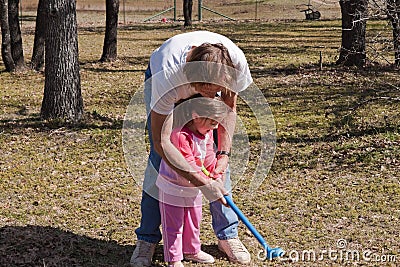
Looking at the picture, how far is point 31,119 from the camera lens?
8406mm

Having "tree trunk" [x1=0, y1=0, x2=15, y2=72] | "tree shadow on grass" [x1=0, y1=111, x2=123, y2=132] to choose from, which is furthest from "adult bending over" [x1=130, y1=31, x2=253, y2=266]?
"tree trunk" [x1=0, y1=0, x2=15, y2=72]

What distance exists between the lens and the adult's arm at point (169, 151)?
12.2ft

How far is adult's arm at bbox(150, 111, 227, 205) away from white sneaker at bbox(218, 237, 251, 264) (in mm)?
673

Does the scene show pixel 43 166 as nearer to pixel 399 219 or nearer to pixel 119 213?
pixel 119 213

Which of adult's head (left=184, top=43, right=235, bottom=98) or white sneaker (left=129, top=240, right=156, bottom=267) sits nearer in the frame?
adult's head (left=184, top=43, right=235, bottom=98)

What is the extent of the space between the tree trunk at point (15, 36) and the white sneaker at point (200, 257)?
8.87m

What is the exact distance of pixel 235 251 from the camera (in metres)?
4.34

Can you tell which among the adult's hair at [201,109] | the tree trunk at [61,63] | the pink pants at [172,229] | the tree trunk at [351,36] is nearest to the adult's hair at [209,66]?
the adult's hair at [201,109]

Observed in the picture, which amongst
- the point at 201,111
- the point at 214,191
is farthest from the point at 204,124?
the point at 214,191

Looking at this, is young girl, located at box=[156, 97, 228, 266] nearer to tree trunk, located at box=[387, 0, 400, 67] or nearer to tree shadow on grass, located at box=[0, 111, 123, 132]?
tree trunk, located at box=[387, 0, 400, 67]

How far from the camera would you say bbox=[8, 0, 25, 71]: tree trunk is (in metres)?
12.1

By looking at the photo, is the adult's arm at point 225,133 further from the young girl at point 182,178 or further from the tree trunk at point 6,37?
the tree trunk at point 6,37

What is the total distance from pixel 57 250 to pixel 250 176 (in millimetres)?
2402

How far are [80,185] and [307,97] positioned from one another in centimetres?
493
